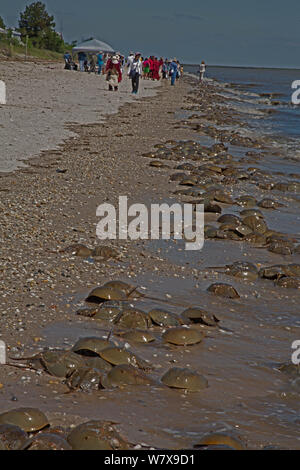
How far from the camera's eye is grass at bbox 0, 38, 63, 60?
1791 inches

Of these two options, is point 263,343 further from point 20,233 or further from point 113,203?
point 113,203

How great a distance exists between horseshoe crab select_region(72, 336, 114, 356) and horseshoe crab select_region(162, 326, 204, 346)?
52 cm

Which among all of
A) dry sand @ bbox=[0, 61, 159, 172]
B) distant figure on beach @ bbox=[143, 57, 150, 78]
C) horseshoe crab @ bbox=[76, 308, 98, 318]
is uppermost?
distant figure on beach @ bbox=[143, 57, 150, 78]

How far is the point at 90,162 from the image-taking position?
33.0 ft

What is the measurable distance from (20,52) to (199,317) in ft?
165

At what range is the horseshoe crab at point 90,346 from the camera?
3.41m

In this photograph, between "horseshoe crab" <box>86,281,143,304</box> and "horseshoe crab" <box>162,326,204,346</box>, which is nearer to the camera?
"horseshoe crab" <box>162,326,204,346</box>

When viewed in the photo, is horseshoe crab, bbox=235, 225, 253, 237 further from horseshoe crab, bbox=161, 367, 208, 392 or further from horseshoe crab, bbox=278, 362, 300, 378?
horseshoe crab, bbox=161, 367, 208, 392

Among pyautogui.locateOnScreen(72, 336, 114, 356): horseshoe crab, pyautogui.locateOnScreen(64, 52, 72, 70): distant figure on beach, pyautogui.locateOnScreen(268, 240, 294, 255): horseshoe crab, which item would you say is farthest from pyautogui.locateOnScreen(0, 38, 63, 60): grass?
pyautogui.locateOnScreen(72, 336, 114, 356): horseshoe crab

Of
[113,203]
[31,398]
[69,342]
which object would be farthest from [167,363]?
[113,203]

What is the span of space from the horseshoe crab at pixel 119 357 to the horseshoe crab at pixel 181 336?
45 centimetres

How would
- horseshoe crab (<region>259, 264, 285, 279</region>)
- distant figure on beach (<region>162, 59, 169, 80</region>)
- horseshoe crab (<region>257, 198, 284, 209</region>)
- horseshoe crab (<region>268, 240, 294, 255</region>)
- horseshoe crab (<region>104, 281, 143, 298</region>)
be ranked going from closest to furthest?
1. horseshoe crab (<region>104, 281, 143, 298</region>)
2. horseshoe crab (<region>259, 264, 285, 279</region>)
3. horseshoe crab (<region>268, 240, 294, 255</region>)
4. horseshoe crab (<region>257, 198, 284, 209</region>)
5. distant figure on beach (<region>162, 59, 169, 80</region>)

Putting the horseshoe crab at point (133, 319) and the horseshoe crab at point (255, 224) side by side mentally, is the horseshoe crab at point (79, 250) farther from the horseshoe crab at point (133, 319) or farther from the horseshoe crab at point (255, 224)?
the horseshoe crab at point (255, 224)
